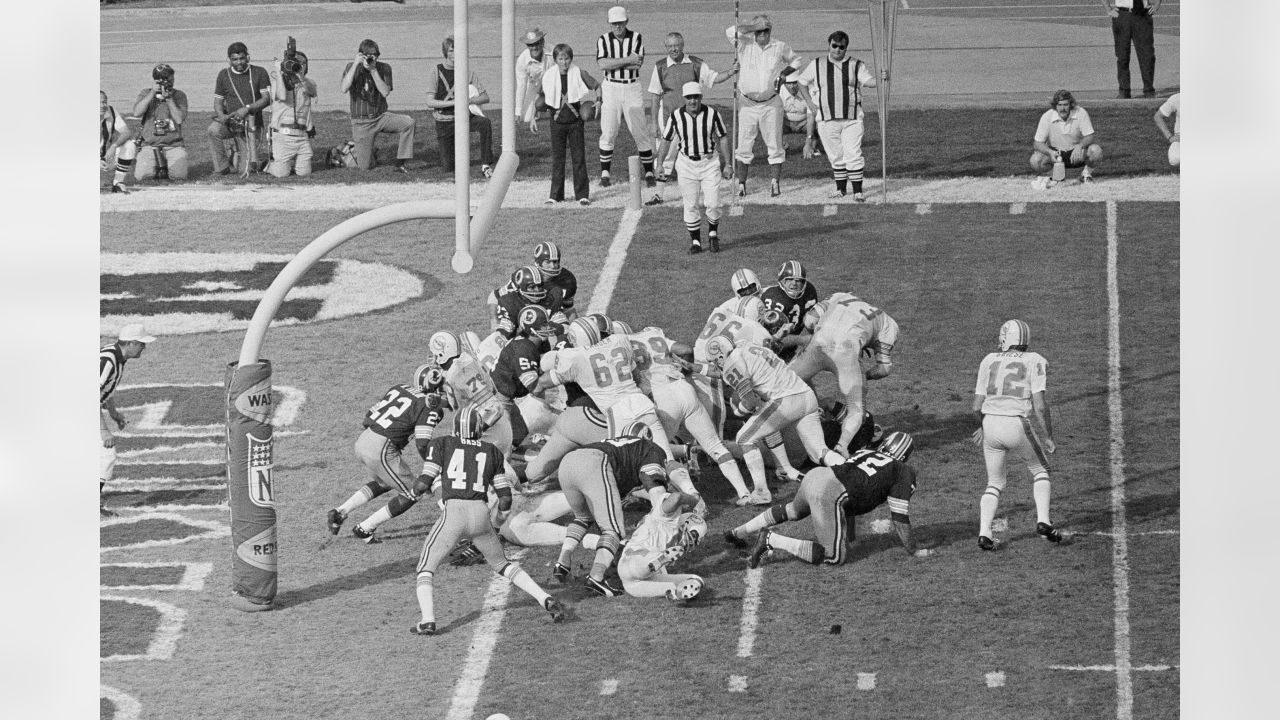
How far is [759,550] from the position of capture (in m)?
16.2

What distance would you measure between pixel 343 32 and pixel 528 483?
18746 mm

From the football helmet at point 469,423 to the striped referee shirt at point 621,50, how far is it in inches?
388

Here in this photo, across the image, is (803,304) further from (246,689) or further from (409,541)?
(246,689)

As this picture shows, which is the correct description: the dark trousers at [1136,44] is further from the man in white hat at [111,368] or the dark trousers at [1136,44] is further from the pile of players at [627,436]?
the man in white hat at [111,368]

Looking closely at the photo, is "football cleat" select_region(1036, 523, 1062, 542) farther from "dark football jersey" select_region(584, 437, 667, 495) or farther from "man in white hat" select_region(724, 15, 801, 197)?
"man in white hat" select_region(724, 15, 801, 197)

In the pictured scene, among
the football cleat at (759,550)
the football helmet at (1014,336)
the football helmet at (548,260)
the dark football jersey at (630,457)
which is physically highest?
the football helmet at (548,260)

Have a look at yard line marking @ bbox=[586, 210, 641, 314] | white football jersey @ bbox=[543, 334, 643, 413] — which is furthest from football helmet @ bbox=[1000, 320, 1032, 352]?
yard line marking @ bbox=[586, 210, 641, 314]

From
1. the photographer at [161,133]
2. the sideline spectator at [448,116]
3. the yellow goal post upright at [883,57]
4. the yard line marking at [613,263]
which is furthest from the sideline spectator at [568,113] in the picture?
the photographer at [161,133]

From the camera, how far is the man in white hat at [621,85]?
2495cm

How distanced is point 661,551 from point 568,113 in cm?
945

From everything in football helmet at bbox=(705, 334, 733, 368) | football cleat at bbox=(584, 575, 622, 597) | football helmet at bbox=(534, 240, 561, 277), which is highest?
football helmet at bbox=(534, 240, 561, 277)

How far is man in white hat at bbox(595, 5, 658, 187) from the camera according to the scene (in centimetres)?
2495

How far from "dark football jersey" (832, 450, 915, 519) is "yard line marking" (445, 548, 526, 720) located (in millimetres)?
2581
